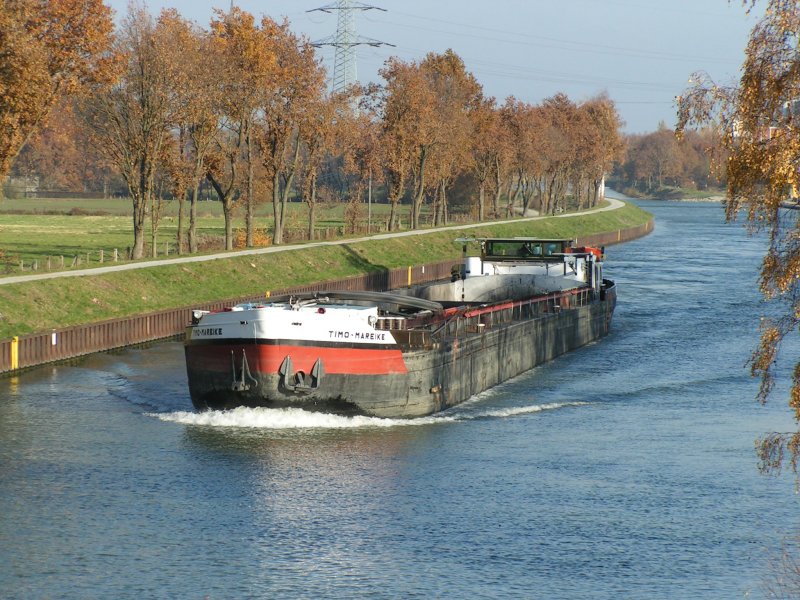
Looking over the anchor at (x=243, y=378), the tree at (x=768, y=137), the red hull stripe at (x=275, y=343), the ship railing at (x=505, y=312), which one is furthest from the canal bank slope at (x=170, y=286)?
the tree at (x=768, y=137)

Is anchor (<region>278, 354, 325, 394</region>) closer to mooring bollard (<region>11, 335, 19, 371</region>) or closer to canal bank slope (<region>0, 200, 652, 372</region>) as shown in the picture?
canal bank slope (<region>0, 200, 652, 372</region>)

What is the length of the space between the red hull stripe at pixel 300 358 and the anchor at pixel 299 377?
0.12 metres

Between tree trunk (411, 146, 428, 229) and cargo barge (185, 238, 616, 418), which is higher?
tree trunk (411, 146, 428, 229)

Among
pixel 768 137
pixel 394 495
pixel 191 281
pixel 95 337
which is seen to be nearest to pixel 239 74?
pixel 191 281

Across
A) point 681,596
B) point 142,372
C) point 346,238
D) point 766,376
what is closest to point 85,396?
point 142,372

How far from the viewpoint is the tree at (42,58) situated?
56.8 meters

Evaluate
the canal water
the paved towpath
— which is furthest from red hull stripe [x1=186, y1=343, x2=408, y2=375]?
the paved towpath

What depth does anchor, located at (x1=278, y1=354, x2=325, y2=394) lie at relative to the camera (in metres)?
37.2

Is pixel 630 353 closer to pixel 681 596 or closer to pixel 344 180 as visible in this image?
pixel 681 596

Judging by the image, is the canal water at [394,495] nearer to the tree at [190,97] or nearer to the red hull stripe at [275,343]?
the red hull stripe at [275,343]

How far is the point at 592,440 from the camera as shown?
3825 cm

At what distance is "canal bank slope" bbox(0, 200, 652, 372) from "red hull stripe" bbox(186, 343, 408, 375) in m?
14.0

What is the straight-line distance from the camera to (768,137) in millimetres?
19844

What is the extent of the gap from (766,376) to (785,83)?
5.22m
